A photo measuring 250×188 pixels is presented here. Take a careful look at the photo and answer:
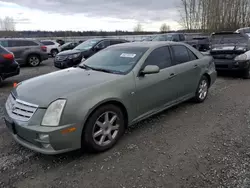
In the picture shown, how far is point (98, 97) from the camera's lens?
293cm

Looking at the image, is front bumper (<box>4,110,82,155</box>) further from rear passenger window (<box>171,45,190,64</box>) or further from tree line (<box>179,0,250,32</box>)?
tree line (<box>179,0,250,32</box>)

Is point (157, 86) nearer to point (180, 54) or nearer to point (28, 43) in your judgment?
point (180, 54)

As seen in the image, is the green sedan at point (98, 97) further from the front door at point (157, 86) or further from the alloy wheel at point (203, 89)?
the alloy wheel at point (203, 89)

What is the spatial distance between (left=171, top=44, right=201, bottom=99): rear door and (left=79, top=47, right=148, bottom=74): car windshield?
0.89 meters

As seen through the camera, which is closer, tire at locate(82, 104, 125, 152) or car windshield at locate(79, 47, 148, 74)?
tire at locate(82, 104, 125, 152)

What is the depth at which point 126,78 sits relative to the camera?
3.36 m

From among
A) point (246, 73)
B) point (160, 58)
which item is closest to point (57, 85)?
point (160, 58)

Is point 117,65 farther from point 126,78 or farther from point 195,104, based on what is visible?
point 195,104

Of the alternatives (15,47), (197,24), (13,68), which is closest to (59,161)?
(13,68)

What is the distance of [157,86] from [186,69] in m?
1.09

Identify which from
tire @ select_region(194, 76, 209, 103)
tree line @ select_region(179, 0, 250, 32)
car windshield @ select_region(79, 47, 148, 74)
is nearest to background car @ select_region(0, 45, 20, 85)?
car windshield @ select_region(79, 47, 148, 74)

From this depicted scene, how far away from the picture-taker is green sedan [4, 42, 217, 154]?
2.66m

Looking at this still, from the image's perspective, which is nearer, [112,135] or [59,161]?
[59,161]

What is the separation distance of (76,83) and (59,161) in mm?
1120
